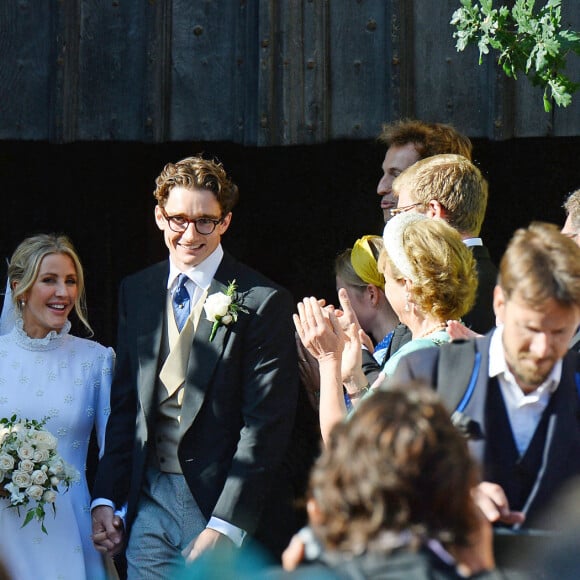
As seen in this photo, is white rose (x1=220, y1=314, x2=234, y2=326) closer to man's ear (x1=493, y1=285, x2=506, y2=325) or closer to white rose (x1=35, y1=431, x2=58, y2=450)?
white rose (x1=35, y1=431, x2=58, y2=450)

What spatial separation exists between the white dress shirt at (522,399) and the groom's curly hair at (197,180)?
1988 millimetres

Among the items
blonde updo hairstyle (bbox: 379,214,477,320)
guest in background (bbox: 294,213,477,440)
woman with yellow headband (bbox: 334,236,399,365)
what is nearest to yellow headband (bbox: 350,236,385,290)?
woman with yellow headband (bbox: 334,236,399,365)

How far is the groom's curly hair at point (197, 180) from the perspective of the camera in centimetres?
470

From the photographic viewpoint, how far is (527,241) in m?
2.93

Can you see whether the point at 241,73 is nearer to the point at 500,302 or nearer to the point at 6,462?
the point at 6,462

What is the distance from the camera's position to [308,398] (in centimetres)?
543

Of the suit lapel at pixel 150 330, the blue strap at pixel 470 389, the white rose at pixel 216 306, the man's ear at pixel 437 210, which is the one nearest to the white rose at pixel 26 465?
the suit lapel at pixel 150 330

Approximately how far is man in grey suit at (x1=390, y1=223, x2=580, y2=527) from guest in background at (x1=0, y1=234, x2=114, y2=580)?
8.14 ft

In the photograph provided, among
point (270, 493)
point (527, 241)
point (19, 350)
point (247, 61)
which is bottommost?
point (270, 493)

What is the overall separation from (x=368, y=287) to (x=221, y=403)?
111 centimetres

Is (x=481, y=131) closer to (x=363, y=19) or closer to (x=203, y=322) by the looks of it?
(x=363, y=19)

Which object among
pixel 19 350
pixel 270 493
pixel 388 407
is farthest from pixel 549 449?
pixel 19 350

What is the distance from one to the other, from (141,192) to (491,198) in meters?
2.16

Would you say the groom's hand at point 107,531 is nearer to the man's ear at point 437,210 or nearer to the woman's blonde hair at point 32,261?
the woman's blonde hair at point 32,261
